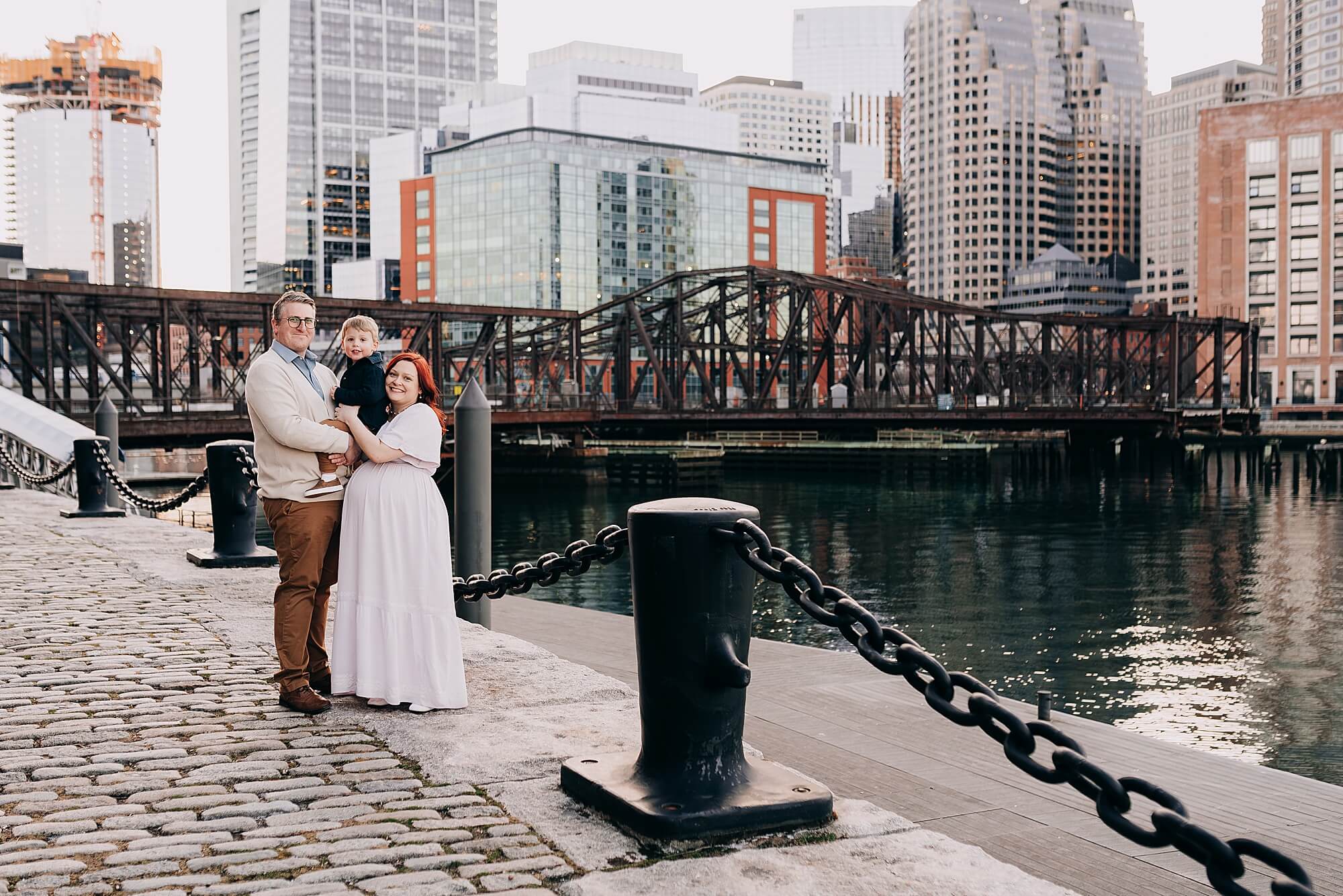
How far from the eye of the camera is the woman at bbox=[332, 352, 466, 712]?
666 centimetres

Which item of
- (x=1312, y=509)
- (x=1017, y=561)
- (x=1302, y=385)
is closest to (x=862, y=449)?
(x=1312, y=509)

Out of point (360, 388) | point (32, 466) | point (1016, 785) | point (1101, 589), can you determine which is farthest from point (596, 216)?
point (1016, 785)

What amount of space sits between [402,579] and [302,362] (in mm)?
1435

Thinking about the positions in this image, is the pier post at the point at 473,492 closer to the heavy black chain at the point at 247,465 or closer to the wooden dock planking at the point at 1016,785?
the wooden dock planking at the point at 1016,785

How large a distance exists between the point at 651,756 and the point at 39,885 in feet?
7.27

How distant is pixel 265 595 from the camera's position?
1119 cm

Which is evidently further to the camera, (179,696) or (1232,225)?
(1232,225)

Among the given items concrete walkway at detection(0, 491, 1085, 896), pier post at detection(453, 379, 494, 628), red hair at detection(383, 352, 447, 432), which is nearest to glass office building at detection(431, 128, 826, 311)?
pier post at detection(453, 379, 494, 628)

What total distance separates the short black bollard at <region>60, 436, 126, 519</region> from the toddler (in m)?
14.0

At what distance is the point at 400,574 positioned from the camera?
6.65 m

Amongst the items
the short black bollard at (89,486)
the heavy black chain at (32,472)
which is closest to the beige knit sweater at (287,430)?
the short black bollard at (89,486)

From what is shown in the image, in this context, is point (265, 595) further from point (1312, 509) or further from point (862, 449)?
point (862, 449)

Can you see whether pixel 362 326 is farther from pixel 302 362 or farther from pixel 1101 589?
pixel 1101 589

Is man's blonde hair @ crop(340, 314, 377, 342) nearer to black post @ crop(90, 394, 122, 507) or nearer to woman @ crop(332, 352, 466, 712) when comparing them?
woman @ crop(332, 352, 466, 712)
